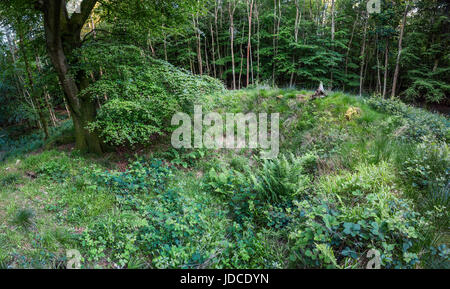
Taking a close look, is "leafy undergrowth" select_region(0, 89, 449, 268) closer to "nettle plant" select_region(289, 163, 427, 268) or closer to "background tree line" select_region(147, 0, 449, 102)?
"nettle plant" select_region(289, 163, 427, 268)

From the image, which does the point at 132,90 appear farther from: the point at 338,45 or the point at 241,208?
the point at 338,45

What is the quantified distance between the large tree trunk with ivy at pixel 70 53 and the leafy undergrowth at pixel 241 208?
57 cm

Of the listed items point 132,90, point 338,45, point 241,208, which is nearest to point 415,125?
point 241,208

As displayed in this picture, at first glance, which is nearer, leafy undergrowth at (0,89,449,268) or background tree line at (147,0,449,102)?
leafy undergrowth at (0,89,449,268)

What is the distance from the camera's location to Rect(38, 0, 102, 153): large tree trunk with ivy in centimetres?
439

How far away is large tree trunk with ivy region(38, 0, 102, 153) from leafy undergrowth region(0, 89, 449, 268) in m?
0.57

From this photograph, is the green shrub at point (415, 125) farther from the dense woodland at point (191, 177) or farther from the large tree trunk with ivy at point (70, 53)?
the large tree trunk with ivy at point (70, 53)

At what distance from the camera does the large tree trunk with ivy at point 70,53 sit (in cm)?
439

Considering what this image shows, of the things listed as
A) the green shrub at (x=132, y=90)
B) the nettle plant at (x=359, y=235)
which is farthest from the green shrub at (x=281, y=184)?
the green shrub at (x=132, y=90)

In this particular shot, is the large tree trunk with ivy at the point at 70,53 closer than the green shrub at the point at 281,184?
No

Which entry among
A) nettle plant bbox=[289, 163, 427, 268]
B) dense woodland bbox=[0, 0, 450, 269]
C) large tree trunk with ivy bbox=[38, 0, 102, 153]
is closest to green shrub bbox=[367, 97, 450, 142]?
dense woodland bbox=[0, 0, 450, 269]

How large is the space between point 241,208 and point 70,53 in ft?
17.2

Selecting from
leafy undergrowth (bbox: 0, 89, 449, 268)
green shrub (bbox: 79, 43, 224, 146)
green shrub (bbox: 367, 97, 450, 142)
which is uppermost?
green shrub (bbox: 79, 43, 224, 146)
